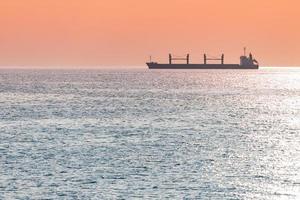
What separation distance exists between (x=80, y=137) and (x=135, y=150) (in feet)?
41.8

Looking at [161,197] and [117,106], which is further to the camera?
[117,106]

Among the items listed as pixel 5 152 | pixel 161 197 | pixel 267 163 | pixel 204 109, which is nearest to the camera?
pixel 161 197

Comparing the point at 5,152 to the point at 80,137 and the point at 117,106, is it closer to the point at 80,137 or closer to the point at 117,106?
the point at 80,137

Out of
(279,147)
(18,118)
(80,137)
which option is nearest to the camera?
(279,147)

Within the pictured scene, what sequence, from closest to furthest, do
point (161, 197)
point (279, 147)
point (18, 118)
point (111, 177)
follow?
point (161, 197), point (111, 177), point (279, 147), point (18, 118)

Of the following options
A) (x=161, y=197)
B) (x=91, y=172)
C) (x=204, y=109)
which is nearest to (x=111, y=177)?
(x=91, y=172)

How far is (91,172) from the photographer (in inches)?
2279

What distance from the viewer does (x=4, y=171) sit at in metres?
57.4

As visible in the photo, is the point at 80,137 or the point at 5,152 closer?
the point at 5,152

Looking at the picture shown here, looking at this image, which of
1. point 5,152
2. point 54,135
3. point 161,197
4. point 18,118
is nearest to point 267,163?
point 161,197

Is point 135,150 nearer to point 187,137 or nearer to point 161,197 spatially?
point 187,137

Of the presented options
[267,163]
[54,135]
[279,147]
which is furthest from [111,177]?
[54,135]

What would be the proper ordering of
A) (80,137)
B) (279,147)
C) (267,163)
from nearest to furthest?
(267,163)
(279,147)
(80,137)

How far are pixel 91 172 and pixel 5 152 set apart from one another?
42.2 ft
